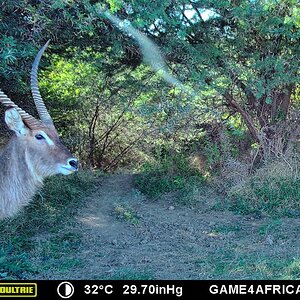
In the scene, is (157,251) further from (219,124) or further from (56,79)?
(56,79)

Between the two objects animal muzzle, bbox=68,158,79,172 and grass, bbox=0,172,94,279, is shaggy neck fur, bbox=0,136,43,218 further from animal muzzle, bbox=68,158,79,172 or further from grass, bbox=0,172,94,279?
grass, bbox=0,172,94,279

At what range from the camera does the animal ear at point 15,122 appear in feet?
15.4

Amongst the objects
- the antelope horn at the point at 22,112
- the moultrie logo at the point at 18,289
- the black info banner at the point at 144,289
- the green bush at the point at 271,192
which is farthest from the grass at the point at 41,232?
the green bush at the point at 271,192

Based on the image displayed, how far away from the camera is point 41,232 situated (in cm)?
598

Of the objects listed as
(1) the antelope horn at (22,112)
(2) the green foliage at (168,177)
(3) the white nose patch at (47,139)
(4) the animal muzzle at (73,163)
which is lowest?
(4) the animal muzzle at (73,163)

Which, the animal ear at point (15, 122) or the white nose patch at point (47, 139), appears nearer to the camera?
the animal ear at point (15, 122)

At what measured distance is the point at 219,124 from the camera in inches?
333

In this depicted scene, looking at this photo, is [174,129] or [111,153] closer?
[174,129]

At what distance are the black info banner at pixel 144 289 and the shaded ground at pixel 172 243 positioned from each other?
247mm

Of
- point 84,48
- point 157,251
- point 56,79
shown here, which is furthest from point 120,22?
point 56,79

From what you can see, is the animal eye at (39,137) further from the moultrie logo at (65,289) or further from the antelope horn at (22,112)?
the moultrie logo at (65,289)

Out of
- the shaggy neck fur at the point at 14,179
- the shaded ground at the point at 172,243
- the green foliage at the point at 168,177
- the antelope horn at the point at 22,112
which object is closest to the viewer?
the shaded ground at the point at 172,243

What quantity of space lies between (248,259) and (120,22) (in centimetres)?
300

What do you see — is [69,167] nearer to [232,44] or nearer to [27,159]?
[27,159]
